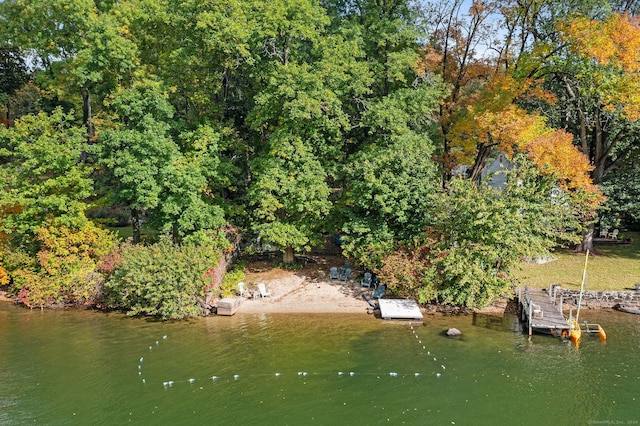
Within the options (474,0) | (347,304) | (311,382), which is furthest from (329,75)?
(311,382)

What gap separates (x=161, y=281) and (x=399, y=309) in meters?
11.7

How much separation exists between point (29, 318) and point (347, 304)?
1607 centimetres

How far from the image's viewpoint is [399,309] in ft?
70.8

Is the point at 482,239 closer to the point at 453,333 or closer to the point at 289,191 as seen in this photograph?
the point at 453,333

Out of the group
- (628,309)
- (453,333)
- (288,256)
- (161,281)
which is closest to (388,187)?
(453,333)

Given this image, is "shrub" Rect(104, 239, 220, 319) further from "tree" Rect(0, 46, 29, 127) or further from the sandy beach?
"tree" Rect(0, 46, 29, 127)

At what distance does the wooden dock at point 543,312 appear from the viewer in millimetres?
19189

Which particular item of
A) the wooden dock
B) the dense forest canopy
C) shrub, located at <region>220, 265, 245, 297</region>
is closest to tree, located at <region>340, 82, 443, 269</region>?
the dense forest canopy

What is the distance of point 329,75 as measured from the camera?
2512 cm

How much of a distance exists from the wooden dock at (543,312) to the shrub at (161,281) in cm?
1552

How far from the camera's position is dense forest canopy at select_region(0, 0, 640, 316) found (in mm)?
22609

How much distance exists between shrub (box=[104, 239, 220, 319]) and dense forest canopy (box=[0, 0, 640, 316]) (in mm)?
260

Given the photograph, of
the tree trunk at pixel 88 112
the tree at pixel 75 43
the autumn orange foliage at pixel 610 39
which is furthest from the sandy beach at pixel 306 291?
the autumn orange foliage at pixel 610 39

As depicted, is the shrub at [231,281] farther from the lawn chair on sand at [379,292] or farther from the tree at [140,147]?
the lawn chair on sand at [379,292]
